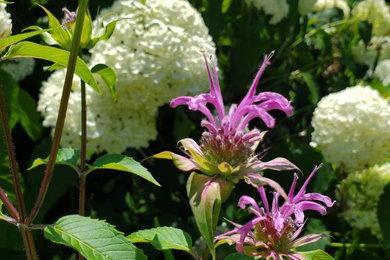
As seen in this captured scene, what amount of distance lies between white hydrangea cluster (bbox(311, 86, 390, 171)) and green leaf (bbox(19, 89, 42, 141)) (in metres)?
0.72

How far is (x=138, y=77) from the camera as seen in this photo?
1.10 m

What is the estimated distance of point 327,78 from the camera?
165 centimetres

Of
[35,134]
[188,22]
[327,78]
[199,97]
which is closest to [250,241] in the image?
[199,97]

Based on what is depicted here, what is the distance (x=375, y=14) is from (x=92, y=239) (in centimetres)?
164

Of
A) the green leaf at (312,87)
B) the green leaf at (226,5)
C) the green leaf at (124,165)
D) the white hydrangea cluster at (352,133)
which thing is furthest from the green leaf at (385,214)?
the green leaf at (124,165)

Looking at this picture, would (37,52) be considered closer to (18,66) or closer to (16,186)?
(16,186)

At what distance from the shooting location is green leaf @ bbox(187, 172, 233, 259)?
0.51 m

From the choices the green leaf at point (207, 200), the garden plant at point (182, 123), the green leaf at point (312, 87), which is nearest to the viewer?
the green leaf at point (207, 200)

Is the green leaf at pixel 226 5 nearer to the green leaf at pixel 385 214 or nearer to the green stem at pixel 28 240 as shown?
the green leaf at pixel 385 214

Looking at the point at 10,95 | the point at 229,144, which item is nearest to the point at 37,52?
the point at 229,144

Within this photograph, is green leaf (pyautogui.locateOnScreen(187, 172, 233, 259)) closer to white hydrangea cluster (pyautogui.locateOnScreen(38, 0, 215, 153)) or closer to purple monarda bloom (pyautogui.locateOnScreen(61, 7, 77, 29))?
purple monarda bloom (pyautogui.locateOnScreen(61, 7, 77, 29))

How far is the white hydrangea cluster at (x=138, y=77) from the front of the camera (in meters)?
1.11

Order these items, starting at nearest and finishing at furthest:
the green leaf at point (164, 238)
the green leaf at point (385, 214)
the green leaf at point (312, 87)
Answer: the green leaf at point (164, 238), the green leaf at point (385, 214), the green leaf at point (312, 87)

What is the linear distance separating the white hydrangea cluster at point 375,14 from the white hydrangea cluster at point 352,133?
69 cm
